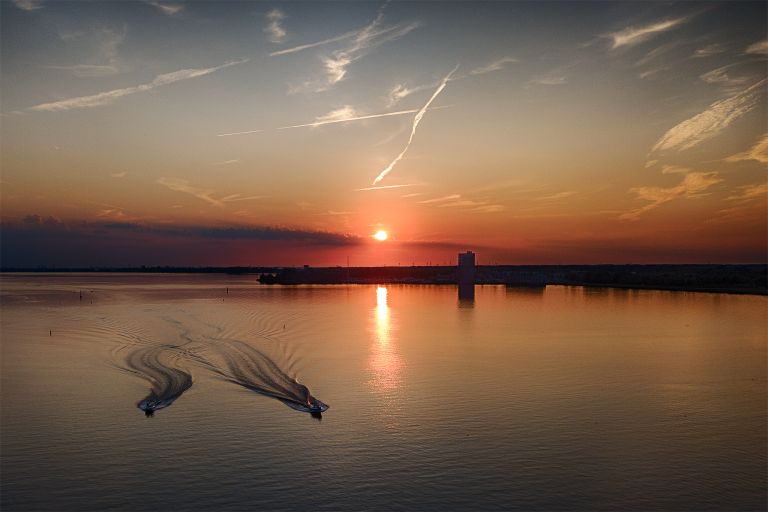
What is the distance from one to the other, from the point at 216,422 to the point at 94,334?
29972 millimetres

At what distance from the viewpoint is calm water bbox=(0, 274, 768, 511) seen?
14430 millimetres

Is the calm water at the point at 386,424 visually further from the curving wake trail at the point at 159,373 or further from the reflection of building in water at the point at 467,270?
the reflection of building in water at the point at 467,270

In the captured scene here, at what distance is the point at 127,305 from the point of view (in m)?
75.3

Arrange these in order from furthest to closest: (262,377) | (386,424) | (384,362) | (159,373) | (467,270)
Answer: (467,270), (384,362), (159,373), (262,377), (386,424)

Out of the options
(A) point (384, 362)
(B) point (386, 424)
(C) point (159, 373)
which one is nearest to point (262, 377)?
(C) point (159, 373)

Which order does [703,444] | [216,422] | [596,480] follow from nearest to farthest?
[596,480], [703,444], [216,422]

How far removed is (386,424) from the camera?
2008 centimetres

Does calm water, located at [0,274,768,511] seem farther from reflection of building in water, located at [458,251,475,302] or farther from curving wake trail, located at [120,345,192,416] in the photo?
reflection of building in water, located at [458,251,475,302]

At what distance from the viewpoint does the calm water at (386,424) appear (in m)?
14.4

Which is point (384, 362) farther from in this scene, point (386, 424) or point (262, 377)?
point (386, 424)

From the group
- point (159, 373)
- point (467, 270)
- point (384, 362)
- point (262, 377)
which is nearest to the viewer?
point (262, 377)

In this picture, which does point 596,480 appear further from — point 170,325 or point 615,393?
point 170,325

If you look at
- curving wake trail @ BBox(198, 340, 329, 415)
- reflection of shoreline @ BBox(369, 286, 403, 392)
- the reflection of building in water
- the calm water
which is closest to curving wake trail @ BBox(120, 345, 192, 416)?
the calm water

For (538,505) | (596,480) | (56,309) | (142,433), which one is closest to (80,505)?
(142,433)
